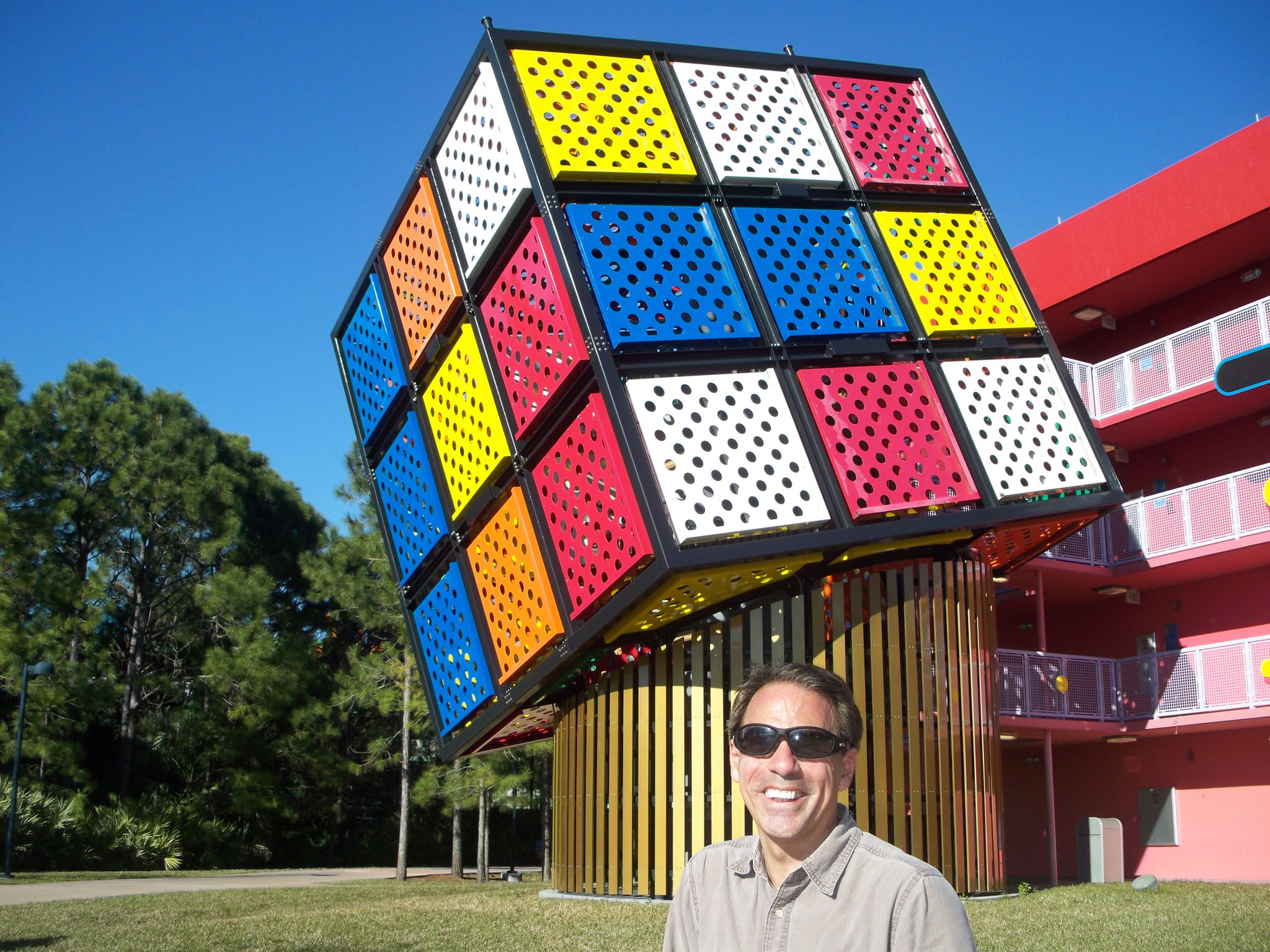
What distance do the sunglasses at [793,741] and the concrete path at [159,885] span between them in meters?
14.8

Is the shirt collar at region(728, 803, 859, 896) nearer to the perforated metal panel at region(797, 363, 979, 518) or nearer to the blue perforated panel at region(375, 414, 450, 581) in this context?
the perforated metal panel at region(797, 363, 979, 518)

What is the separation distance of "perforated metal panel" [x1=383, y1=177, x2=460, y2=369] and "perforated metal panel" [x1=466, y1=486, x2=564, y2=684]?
2.53m

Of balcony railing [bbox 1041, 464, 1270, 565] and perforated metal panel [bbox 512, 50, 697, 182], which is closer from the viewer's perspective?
perforated metal panel [bbox 512, 50, 697, 182]

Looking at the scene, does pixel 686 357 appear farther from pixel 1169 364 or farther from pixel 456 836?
pixel 456 836

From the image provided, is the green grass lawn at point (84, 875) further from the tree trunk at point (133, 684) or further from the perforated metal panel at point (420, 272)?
the perforated metal panel at point (420, 272)

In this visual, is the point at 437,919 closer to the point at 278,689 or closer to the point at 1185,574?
the point at 1185,574

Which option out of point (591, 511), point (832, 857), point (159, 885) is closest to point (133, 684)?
point (159, 885)

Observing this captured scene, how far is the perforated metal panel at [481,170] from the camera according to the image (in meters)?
12.2

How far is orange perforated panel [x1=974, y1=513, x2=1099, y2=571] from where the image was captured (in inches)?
499

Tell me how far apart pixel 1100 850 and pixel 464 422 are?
12.1m

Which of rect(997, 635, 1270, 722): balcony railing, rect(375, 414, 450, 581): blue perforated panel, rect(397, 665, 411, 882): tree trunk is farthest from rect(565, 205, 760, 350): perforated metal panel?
rect(397, 665, 411, 882): tree trunk

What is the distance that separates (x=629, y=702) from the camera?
12.7 meters

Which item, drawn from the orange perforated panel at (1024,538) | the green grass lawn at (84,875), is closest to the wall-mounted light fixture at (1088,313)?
the orange perforated panel at (1024,538)

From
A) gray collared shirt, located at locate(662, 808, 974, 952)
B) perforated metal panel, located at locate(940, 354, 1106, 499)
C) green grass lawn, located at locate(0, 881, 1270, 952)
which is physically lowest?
green grass lawn, located at locate(0, 881, 1270, 952)
